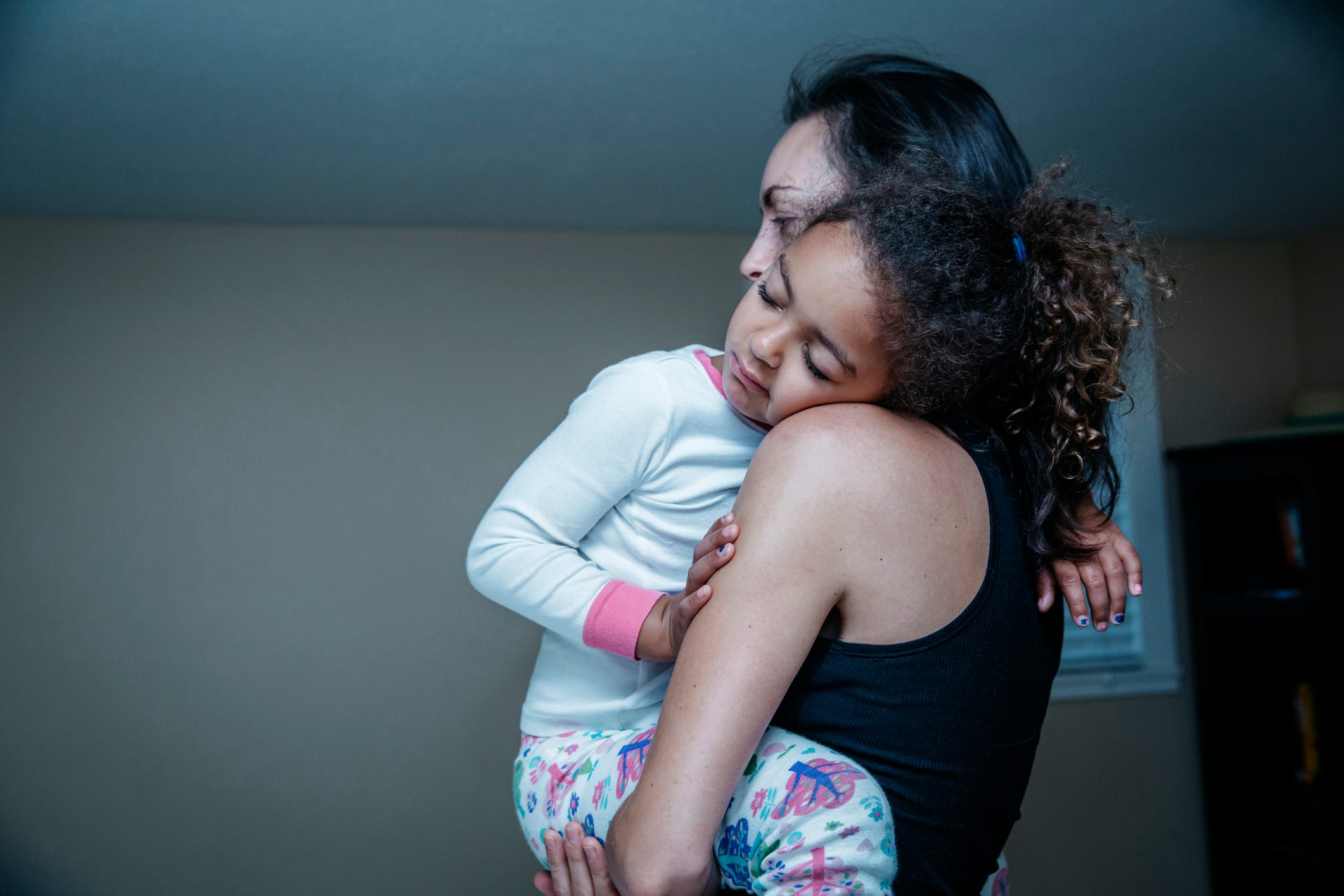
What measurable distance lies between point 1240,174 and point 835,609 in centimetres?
329

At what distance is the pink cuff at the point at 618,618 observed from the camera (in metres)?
1.12

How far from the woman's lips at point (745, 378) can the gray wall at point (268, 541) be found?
2.63 m

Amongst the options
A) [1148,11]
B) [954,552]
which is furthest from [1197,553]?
[954,552]

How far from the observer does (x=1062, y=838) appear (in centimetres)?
399

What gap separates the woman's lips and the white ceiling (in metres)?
1.25

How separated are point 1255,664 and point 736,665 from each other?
399 cm

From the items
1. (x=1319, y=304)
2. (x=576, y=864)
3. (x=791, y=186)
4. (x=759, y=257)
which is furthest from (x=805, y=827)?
(x=1319, y=304)

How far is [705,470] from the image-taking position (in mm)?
1253

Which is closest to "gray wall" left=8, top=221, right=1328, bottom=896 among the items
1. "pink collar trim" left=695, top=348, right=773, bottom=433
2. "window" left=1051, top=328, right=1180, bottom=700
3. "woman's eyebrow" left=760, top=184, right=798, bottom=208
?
"window" left=1051, top=328, right=1180, bottom=700

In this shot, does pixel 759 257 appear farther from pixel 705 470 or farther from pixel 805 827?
pixel 805 827

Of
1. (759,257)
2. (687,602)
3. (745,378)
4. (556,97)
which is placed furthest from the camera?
(556,97)

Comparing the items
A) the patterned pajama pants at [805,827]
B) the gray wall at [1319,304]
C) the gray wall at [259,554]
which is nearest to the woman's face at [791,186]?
the patterned pajama pants at [805,827]

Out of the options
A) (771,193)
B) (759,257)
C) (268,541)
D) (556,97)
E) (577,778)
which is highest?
(556,97)

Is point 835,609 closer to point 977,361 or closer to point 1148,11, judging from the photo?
point 977,361
